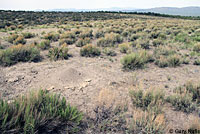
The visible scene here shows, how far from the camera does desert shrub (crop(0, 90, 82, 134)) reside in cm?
265

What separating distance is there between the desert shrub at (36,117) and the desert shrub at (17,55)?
Answer: 430 cm

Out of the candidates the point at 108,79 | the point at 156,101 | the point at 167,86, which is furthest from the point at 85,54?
the point at 156,101

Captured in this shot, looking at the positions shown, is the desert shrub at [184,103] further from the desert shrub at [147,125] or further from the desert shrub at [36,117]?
the desert shrub at [36,117]

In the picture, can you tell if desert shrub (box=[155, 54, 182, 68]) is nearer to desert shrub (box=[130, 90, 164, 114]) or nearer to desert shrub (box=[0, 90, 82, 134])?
desert shrub (box=[130, 90, 164, 114])

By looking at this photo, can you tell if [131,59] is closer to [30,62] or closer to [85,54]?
[85,54]

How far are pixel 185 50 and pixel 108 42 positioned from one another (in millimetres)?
5301

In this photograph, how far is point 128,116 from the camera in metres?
3.63

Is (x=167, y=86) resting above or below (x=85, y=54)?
below

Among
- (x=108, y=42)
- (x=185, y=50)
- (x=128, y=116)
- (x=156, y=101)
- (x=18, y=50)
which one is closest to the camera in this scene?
(x=128, y=116)

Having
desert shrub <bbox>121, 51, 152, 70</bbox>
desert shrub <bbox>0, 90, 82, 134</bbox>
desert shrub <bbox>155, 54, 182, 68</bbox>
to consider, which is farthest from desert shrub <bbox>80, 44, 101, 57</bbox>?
desert shrub <bbox>0, 90, 82, 134</bbox>

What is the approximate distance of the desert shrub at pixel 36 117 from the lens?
104 inches

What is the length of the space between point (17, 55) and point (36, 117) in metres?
5.44

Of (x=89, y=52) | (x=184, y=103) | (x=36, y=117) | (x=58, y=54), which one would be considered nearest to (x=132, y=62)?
(x=89, y=52)

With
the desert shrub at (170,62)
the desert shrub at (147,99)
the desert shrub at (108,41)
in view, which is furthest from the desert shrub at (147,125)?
the desert shrub at (108,41)
